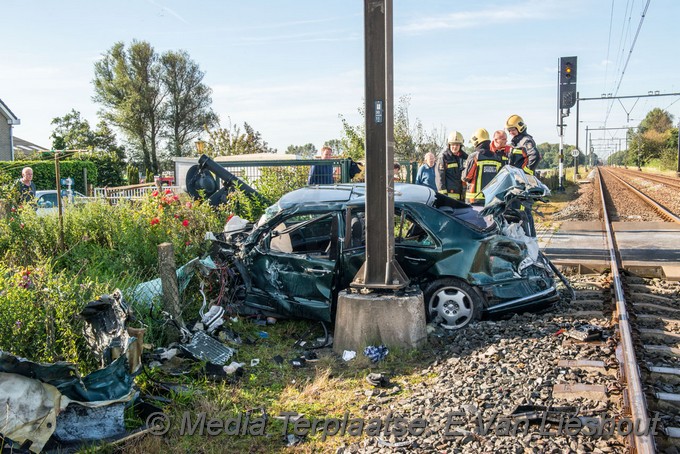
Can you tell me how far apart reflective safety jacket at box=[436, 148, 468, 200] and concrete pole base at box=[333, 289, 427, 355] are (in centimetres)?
452

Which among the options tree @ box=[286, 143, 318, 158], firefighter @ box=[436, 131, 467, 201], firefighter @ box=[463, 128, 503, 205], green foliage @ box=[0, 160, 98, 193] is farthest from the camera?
green foliage @ box=[0, 160, 98, 193]

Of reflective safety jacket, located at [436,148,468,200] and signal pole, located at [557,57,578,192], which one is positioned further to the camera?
signal pole, located at [557,57,578,192]

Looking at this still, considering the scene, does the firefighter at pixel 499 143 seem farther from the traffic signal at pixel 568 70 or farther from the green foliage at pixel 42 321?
the traffic signal at pixel 568 70

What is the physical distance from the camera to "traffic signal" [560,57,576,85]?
2523 cm

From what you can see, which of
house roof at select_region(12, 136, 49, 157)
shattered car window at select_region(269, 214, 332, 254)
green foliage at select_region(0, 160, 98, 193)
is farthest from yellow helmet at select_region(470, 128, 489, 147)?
house roof at select_region(12, 136, 49, 157)

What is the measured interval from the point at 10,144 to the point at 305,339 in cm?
4125

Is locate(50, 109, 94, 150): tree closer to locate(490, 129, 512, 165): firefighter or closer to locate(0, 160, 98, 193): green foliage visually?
locate(0, 160, 98, 193): green foliage

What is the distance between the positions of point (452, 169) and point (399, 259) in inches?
154

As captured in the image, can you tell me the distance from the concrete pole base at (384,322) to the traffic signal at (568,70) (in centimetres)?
2188

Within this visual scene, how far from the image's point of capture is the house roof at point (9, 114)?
40.7 metres

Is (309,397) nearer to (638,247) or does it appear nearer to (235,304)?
(235,304)

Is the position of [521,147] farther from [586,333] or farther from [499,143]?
[586,333]

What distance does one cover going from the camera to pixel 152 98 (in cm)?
6372

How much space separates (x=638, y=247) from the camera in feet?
40.0
